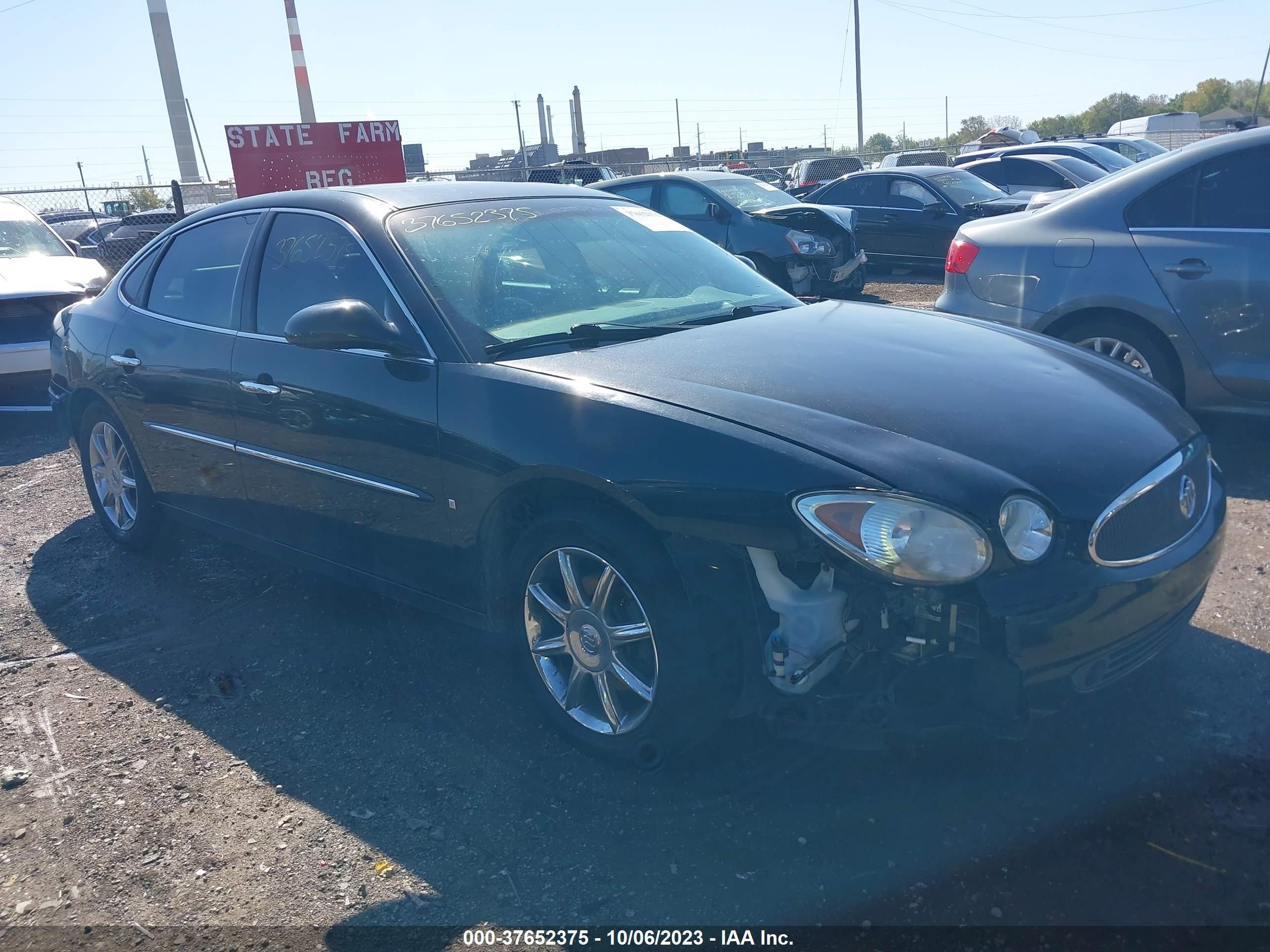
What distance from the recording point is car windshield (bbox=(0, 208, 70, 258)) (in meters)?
9.34

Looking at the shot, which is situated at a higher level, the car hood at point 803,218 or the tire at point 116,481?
the car hood at point 803,218

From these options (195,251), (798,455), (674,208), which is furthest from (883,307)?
(674,208)

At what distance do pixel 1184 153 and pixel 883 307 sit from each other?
8.04 feet

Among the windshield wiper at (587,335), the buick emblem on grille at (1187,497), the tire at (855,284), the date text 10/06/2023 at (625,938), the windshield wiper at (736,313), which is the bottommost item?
the date text 10/06/2023 at (625,938)

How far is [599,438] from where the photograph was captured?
2.87m

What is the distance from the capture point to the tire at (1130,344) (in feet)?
17.5

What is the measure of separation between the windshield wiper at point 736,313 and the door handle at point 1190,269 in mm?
2366

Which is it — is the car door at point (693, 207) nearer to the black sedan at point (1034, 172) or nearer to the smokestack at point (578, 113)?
the black sedan at point (1034, 172)

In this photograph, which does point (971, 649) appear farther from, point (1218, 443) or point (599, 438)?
point (1218, 443)

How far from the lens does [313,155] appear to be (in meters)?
13.8

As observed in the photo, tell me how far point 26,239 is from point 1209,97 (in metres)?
90.6

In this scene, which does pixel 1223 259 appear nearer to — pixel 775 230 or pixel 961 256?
pixel 961 256

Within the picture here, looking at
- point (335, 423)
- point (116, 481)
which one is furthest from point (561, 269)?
point (116, 481)

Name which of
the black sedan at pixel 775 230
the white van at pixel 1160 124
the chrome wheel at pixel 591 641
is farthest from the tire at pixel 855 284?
the white van at pixel 1160 124
